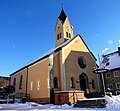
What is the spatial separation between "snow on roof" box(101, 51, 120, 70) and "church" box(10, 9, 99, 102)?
4.53m

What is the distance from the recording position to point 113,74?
32.8 meters

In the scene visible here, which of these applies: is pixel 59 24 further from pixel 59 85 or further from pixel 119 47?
pixel 59 85

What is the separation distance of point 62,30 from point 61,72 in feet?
41.4

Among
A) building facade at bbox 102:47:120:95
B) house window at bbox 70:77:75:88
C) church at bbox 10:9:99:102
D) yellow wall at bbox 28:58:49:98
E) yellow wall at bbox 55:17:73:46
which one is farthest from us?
→ yellow wall at bbox 55:17:73:46

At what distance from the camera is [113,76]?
3278 centimetres

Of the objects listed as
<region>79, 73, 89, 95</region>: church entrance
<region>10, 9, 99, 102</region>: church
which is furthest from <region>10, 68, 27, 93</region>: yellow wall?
<region>79, 73, 89, 95</region>: church entrance

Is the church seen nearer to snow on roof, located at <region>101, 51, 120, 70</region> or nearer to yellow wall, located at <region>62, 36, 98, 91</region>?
yellow wall, located at <region>62, 36, 98, 91</region>

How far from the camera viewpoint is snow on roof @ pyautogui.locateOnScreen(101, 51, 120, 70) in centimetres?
3352

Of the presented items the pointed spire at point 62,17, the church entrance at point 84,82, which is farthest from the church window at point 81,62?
the pointed spire at point 62,17

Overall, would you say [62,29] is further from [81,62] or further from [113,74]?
[113,74]

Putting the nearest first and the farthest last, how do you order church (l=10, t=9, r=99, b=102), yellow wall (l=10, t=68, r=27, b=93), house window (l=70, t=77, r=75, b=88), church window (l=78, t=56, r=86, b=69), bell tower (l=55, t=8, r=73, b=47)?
1. church (l=10, t=9, r=99, b=102)
2. house window (l=70, t=77, r=75, b=88)
3. church window (l=78, t=56, r=86, b=69)
4. yellow wall (l=10, t=68, r=27, b=93)
5. bell tower (l=55, t=8, r=73, b=47)

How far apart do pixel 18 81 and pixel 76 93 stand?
19221 mm

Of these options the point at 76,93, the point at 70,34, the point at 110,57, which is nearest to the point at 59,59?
the point at 76,93

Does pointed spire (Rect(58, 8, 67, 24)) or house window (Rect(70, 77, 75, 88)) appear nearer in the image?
house window (Rect(70, 77, 75, 88))
